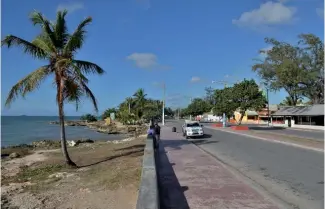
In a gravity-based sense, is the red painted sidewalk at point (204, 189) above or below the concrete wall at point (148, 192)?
below

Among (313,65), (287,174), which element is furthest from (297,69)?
(287,174)

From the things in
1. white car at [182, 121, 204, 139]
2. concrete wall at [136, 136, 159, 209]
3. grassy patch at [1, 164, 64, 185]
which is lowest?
grassy patch at [1, 164, 64, 185]

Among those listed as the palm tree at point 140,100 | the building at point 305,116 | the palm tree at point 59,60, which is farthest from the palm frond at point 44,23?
the palm tree at point 140,100

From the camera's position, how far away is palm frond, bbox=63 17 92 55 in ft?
55.2

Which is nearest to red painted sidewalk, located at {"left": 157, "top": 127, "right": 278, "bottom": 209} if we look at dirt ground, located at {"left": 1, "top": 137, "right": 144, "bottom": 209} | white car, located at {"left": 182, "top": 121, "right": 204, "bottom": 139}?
dirt ground, located at {"left": 1, "top": 137, "right": 144, "bottom": 209}

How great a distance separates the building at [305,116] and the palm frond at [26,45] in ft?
151

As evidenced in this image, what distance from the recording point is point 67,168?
1712 centimetres

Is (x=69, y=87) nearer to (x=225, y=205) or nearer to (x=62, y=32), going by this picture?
(x=62, y=32)

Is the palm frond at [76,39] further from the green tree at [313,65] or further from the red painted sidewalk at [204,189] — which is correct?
the green tree at [313,65]

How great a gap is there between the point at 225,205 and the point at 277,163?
7727mm

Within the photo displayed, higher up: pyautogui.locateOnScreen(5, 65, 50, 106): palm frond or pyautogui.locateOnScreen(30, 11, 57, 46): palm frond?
pyautogui.locateOnScreen(30, 11, 57, 46): palm frond

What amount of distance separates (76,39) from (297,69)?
4870 cm

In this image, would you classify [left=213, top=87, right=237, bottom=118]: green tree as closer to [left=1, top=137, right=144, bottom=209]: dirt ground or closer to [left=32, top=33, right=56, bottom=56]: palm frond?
[left=1, top=137, right=144, bottom=209]: dirt ground

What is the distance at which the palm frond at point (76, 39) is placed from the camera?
1683 cm
